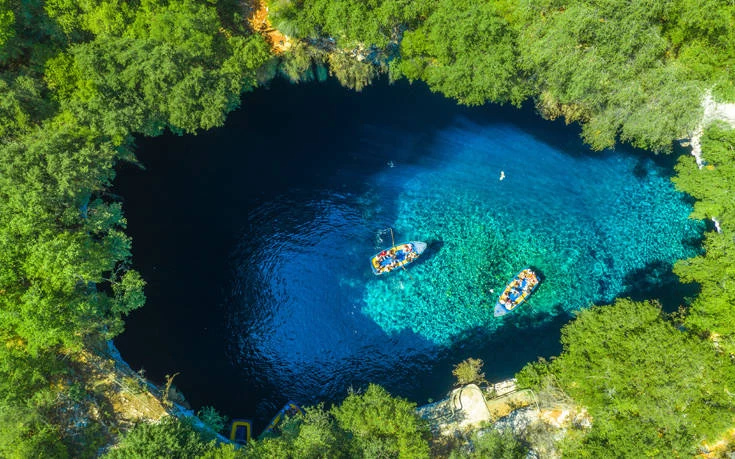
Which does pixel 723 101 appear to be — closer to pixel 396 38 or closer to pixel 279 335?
pixel 396 38

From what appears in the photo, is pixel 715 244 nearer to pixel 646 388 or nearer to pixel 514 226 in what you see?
pixel 646 388

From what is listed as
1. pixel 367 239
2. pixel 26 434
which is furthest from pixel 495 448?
pixel 26 434

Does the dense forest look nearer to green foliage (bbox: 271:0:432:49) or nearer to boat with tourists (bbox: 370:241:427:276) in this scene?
green foliage (bbox: 271:0:432:49)

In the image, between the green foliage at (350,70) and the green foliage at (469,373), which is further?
the green foliage at (350,70)

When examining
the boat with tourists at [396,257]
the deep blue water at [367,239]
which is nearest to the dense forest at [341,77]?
the deep blue water at [367,239]

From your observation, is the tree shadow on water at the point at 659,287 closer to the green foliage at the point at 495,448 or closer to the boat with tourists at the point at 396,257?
the green foliage at the point at 495,448

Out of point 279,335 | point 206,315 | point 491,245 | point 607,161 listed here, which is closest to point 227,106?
point 206,315
